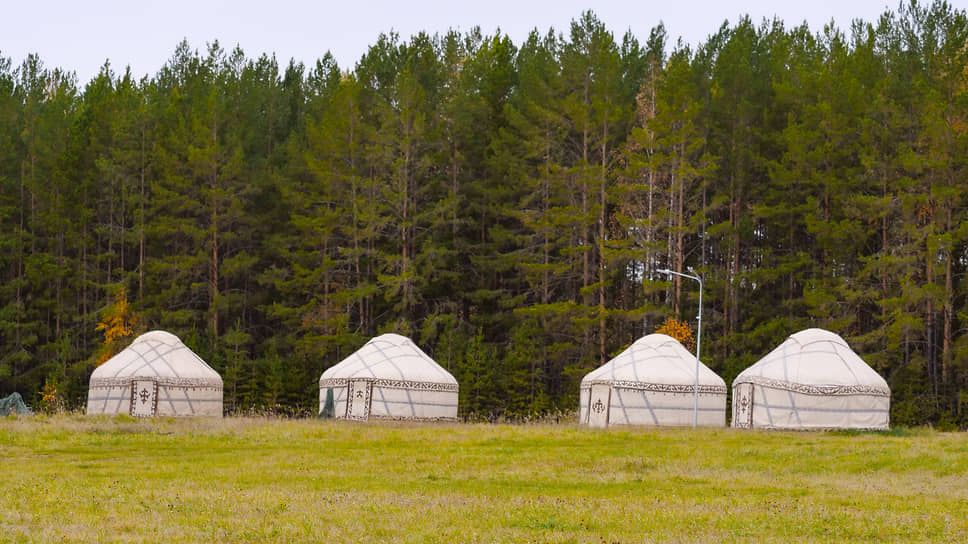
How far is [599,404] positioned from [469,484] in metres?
14.8

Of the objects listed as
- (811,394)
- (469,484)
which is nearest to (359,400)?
(811,394)

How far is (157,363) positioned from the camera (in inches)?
1344

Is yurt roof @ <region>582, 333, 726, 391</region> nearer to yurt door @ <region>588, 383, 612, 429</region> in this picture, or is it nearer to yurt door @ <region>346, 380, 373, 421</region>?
yurt door @ <region>588, 383, 612, 429</region>

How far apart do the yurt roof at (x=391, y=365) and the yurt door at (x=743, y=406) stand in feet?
28.7

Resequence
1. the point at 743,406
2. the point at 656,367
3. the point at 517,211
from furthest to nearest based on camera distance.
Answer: the point at 517,211 → the point at 656,367 → the point at 743,406

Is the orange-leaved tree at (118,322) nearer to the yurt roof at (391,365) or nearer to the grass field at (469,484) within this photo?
the yurt roof at (391,365)

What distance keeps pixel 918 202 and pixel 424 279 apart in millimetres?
18325

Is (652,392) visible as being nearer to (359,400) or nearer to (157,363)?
(359,400)

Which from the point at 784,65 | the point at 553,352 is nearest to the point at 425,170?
the point at 553,352

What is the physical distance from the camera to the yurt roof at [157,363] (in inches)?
1332

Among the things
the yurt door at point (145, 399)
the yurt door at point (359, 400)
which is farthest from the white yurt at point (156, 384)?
the yurt door at point (359, 400)

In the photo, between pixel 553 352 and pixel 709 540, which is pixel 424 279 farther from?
pixel 709 540

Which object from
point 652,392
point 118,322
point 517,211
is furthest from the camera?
point 118,322

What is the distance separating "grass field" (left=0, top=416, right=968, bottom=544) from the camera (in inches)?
422
